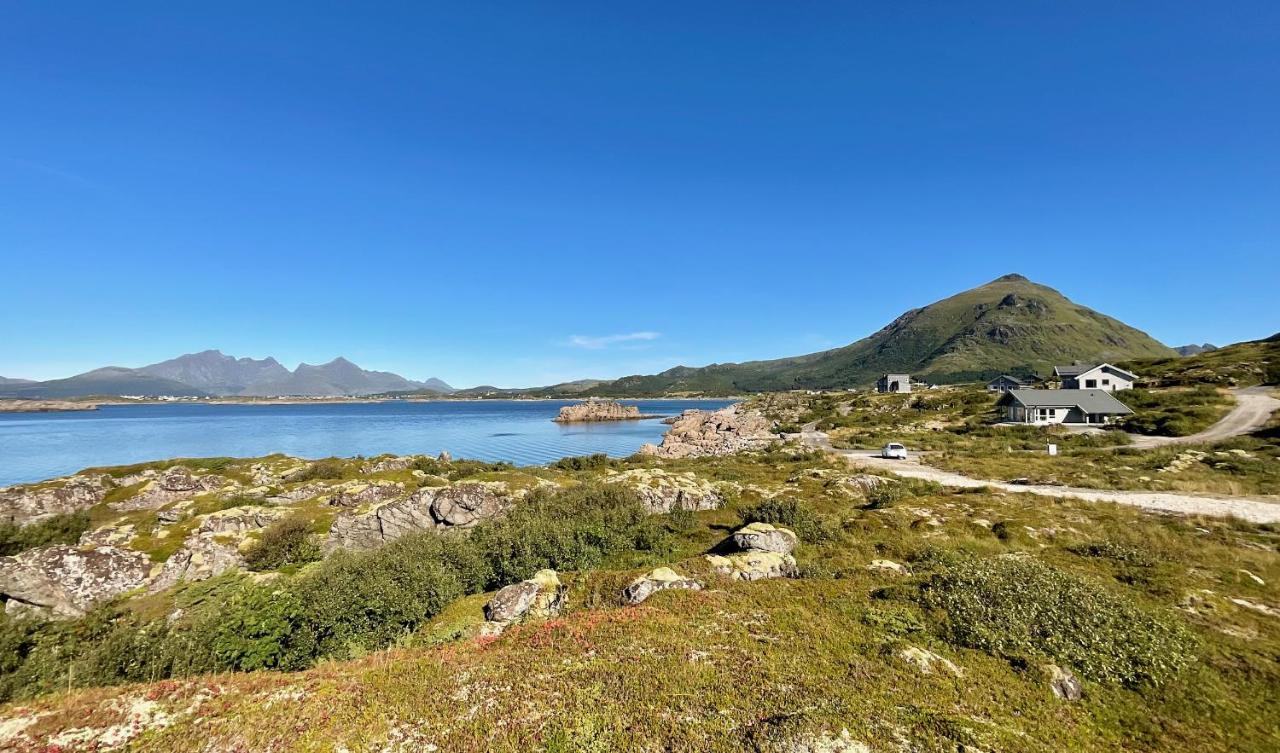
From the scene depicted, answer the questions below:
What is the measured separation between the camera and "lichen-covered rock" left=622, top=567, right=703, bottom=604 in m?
15.2

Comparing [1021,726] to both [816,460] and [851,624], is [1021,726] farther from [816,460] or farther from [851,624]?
[816,460]

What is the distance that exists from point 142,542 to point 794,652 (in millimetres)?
27117

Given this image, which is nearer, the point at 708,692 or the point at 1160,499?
the point at 708,692

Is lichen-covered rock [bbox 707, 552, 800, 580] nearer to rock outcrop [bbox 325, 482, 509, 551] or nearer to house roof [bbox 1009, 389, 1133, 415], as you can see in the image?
rock outcrop [bbox 325, 482, 509, 551]

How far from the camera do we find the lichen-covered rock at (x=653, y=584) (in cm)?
1519

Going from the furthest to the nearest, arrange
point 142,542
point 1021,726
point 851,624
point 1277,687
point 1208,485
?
point 1208,485, point 142,542, point 851,624, point 1277,687, point 1021,726

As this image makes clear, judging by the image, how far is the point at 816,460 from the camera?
54.8 m

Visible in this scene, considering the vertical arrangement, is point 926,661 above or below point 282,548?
above

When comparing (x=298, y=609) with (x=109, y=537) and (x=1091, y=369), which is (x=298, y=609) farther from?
(x=1091, y=369)

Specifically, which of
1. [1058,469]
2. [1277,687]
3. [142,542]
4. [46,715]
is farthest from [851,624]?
[1058,469]

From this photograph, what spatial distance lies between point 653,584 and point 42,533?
29336mm

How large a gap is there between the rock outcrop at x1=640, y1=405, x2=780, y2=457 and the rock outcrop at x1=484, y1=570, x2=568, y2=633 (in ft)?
185

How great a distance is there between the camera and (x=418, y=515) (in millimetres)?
26766

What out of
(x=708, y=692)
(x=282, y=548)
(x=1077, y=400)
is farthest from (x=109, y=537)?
(x=1077, y=400)
